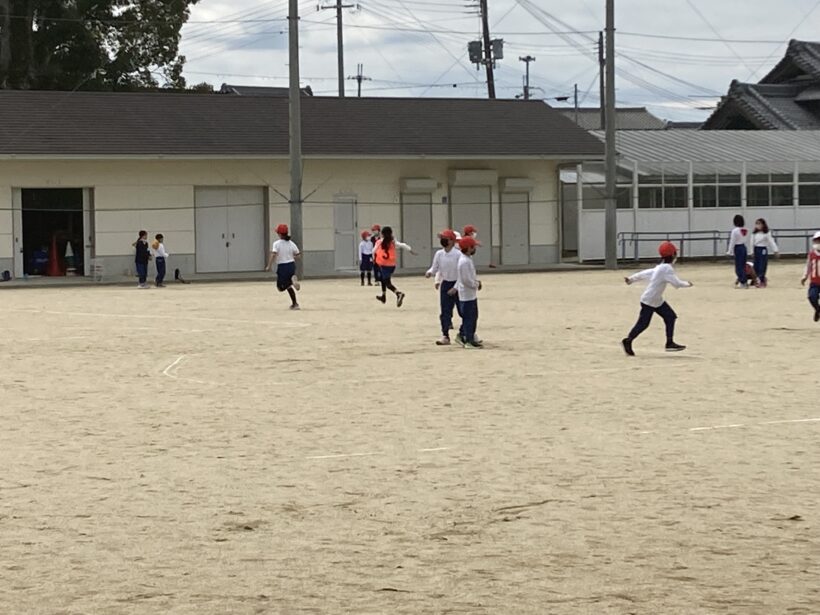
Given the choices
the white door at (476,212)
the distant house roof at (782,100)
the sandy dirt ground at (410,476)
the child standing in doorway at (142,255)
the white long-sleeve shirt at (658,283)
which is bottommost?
the sandy dirt ground at (410,476)

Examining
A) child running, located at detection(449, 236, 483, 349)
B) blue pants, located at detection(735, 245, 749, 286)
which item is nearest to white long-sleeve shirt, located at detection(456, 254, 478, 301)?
child running, located at detection(449, 236, 483, 349)

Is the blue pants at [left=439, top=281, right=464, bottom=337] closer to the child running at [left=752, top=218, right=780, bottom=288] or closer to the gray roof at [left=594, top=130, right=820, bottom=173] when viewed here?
the child running at [left=752, top=218, right=780, bottom=288]

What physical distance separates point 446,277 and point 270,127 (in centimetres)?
2817

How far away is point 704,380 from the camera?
15.5m

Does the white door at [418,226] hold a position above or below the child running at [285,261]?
above

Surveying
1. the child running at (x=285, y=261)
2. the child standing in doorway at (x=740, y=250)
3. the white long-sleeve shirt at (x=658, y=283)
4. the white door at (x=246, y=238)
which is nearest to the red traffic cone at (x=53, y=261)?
the white door at (x=246, y=238)

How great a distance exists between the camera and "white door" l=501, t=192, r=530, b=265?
4994cm

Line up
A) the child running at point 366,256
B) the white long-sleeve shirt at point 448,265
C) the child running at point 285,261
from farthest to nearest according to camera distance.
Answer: the child running at point 366,256 → the child running at point 285,261 → the white long-sleeve shirt at point 448,265

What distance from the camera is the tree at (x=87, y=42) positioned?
5834 cm

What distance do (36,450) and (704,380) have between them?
23.2 feet

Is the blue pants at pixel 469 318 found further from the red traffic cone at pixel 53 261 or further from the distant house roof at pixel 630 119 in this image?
the distant house roof at pixel 630 119

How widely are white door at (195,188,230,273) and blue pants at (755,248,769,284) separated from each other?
57.9ft

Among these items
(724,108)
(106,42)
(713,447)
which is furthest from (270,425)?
(724,108)

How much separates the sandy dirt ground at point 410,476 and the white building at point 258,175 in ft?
76.9
